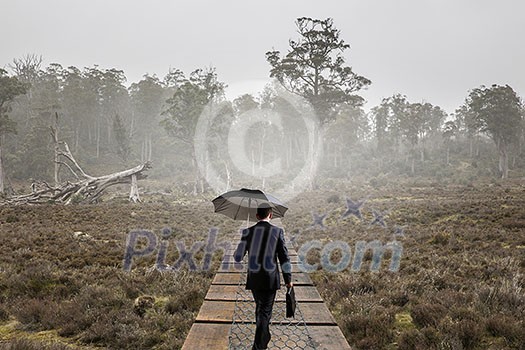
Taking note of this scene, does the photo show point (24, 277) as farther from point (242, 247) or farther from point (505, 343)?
Answer: point (505, 343)

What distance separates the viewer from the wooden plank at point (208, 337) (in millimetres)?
3984

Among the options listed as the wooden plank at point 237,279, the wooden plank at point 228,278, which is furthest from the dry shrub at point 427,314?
the wooden plank at point 228,278

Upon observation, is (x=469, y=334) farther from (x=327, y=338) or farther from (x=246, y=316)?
(x=246, y=316)

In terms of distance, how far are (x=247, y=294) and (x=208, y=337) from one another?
1.80m

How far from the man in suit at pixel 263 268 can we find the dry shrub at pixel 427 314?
2.66 meters

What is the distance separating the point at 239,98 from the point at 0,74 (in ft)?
168

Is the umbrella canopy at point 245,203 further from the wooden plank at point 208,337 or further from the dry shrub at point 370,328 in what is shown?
the dry shrub at point 370,328

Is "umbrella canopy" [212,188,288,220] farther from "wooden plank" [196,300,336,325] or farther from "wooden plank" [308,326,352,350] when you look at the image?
"wooden plank" [308,326,352,350]

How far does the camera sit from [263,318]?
4.00m

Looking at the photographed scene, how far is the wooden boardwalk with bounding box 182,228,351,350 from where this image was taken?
4.07 meters

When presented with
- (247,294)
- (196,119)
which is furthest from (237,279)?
(196,119)

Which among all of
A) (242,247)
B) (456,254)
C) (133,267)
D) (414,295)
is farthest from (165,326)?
(456,254)

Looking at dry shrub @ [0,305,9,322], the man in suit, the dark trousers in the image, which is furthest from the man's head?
dry shrub @ [0,305,9,322]

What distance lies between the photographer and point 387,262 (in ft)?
29.6
